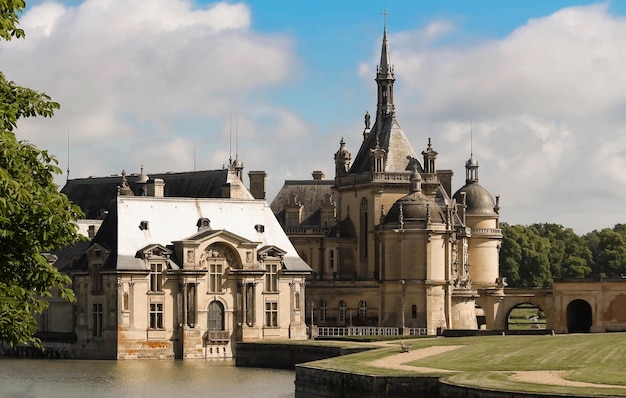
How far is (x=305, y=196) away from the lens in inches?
4348

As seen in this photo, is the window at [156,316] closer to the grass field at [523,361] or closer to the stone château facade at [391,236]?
the grass field at [523,361]

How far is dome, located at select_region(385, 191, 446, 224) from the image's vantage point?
9331 cm

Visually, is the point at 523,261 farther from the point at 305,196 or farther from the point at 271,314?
the point at 271,314

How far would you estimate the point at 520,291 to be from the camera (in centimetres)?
10300

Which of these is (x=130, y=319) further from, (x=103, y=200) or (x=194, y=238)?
(x=103, y=200)

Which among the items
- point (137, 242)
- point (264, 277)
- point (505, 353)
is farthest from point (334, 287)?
point (505, 353)

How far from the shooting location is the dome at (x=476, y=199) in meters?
110

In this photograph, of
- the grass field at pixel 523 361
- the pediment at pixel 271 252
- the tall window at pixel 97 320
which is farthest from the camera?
the pediment at pixel 271 252

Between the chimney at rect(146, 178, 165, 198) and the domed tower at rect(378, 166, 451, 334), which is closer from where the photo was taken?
the domed tower at rect(378, 166, 451, 334)

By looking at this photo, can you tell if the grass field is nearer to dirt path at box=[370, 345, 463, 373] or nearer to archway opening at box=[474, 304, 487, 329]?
dirt path at box=[370, 345, 463, 373]

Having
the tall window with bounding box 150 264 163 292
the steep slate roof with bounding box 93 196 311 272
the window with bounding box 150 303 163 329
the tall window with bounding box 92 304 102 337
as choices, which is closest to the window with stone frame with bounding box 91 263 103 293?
the tall window with bounding box 92 304 102 337

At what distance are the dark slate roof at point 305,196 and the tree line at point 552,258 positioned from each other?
33852 millimetres

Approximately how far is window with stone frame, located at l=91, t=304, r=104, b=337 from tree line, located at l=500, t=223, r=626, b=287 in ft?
210

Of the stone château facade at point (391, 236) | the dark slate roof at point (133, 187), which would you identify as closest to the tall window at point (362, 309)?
the stone château facade at point (391, 236)
